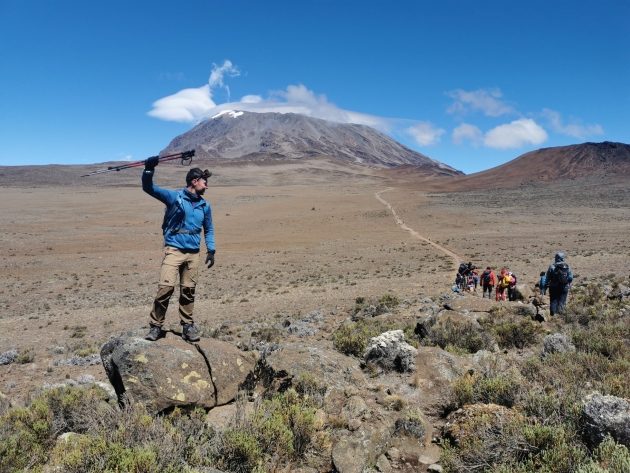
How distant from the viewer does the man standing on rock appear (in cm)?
566

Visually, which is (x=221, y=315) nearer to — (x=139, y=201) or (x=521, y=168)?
(x=139, y=201)

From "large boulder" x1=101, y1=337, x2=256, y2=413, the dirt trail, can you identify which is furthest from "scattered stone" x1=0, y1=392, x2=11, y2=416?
the dirt trail

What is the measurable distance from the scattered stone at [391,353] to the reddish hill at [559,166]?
105070mm

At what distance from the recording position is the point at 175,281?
226 inches

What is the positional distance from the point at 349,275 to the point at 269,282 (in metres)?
4.79

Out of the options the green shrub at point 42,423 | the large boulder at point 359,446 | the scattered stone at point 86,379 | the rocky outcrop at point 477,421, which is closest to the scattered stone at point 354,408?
the large boulder at point 359,446

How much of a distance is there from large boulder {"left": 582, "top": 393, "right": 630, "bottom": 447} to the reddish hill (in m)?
107

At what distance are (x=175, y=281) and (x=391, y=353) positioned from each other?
11.6 ft

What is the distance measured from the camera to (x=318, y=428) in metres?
4.72

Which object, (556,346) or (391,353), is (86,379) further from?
(556,346)

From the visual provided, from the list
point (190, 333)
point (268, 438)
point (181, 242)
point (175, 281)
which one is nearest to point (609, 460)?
point (268, 438)

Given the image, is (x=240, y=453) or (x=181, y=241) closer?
(x=240, y=453)

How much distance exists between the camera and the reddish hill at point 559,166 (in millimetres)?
104812

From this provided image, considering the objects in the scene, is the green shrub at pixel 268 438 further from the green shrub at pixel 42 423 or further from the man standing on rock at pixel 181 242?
the man standing on rock at pixel 181 242
